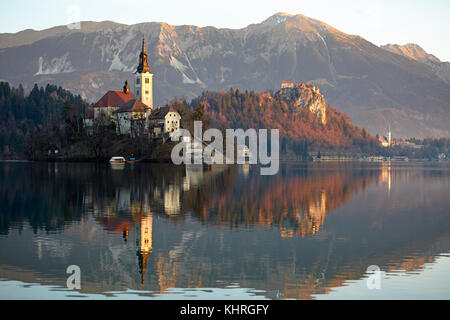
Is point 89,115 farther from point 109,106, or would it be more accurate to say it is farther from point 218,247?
point 218,247

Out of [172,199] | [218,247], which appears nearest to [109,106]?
[172,199]

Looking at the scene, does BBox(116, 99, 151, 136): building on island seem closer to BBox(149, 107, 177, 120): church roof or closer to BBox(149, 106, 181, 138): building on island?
BBox(149, 107, 177, 120): church roof

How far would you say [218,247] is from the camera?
30.5 metres

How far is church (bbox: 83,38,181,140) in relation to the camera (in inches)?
5896

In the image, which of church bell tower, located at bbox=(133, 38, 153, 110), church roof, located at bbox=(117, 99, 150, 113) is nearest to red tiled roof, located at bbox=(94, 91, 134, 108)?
church bell tower, located at bbox=(133, 38, 153, 110)

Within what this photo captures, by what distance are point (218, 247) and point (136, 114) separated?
125 metres

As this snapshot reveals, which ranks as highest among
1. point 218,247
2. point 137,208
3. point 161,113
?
point 161,113

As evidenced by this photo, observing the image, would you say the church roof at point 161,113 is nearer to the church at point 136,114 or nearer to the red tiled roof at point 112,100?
the church at point 136,114

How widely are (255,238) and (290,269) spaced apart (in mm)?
7528

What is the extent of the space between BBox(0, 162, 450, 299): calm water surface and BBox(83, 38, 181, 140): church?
314ft

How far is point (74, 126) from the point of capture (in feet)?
531

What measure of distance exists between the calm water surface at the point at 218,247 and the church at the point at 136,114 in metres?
95.6

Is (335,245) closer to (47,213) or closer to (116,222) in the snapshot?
(116,222)
